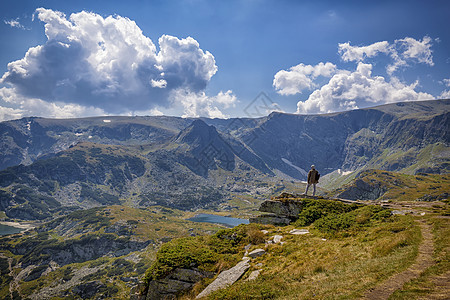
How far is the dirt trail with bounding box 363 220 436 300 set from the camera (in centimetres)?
1010

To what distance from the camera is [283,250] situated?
19359 mm

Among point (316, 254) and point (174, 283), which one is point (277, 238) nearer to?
point (316, 254)

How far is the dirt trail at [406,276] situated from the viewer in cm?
1010

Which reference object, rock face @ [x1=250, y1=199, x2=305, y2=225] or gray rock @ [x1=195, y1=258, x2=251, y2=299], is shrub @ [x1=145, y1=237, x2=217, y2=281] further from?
rock face @ [x1=250, y1=199, x2=305, y2=225]

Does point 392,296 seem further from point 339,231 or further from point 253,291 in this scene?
point 339,231

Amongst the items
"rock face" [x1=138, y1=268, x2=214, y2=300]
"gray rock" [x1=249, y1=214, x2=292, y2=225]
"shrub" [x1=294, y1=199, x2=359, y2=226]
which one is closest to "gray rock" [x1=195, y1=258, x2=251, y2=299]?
"rock face" [x1=138, y1=268, x2=214, y2=300]

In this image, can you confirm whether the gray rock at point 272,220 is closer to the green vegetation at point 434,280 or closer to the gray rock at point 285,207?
the gray rock at point 285,207

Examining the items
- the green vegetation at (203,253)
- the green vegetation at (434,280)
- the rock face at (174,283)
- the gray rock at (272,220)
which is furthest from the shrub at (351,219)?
the rock face at (174,283)

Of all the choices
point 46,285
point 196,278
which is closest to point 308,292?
point 196,278

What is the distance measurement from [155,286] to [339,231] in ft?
58.8

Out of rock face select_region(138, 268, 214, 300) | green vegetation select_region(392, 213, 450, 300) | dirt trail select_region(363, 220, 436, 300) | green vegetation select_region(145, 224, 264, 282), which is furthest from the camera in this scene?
green vegetation select_region(145, 224, 264, 282)

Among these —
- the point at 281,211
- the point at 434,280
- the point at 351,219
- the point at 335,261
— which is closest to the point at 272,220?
the point at 281,211

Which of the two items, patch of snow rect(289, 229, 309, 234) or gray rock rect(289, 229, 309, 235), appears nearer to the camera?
gray rock rect(289, 229, 309, 235)

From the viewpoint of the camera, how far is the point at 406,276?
11320 mm
